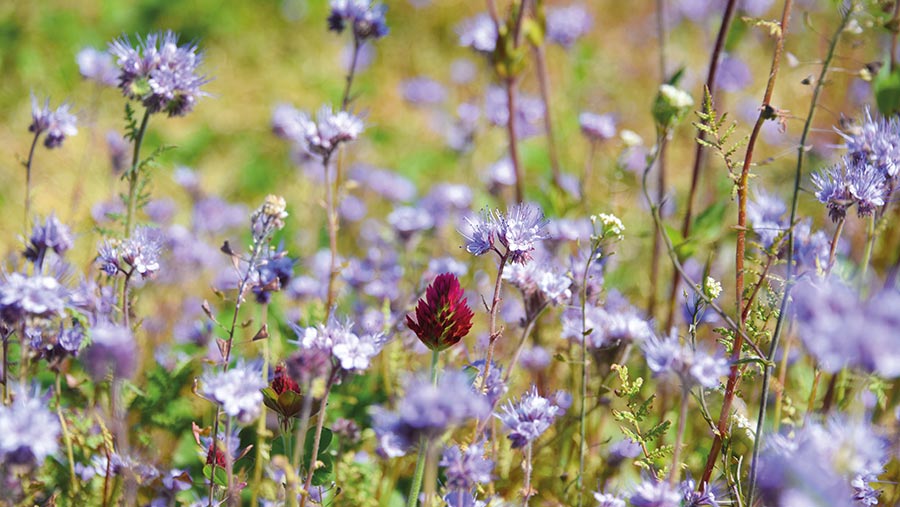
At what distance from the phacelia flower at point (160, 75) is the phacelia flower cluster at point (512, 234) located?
2.15ft

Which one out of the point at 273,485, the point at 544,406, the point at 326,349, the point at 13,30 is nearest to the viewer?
the point at 326,349

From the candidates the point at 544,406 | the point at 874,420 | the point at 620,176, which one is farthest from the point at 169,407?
the point at 874,420

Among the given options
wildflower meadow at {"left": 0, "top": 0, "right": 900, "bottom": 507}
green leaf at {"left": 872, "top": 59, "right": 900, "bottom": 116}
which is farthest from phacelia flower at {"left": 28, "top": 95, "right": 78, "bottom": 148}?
green leaf at {"left": 872, "top": 59, "right": 900, "bottom": 116}

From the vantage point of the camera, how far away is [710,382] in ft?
3.82

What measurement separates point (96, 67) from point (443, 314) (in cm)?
149

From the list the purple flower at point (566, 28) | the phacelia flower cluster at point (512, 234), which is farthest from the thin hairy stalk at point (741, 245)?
the purple flower at point (566, 28)

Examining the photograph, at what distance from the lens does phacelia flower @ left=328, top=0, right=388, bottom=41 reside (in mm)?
1991

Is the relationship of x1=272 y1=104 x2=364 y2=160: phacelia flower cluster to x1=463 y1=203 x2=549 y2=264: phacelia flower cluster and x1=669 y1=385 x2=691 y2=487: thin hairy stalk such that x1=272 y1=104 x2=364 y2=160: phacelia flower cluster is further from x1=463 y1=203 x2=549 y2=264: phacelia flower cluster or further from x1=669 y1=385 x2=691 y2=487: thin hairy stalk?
x1=669 y1=385 x2=691 y2=487: thin hairy stalk

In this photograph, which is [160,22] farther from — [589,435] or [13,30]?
[589,435]

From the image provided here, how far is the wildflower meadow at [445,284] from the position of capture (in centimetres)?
125

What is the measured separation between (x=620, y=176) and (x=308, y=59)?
3005 millimetres

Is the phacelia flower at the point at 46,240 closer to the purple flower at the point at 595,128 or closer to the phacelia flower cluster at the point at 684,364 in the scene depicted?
the phacelia flower cluster at the point at 684,364

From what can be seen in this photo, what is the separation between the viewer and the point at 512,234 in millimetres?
1384

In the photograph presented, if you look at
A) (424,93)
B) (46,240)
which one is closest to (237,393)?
(46,240)
